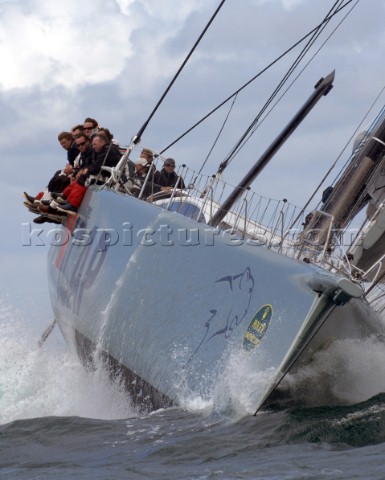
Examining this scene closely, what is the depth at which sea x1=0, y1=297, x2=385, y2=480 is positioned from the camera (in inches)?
221

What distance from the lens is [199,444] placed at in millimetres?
6453

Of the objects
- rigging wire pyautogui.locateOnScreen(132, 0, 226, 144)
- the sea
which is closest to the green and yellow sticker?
the sea

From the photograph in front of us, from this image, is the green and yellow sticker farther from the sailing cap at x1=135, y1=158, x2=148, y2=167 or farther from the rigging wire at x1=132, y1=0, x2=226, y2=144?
the sailing cap at x1=135, y1=158, x2=148, y2=167

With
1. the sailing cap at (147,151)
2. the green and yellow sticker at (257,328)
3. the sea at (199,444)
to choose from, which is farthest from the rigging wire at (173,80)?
the green and yellow sticker at (257,328)

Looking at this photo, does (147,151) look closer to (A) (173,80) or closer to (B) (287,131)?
(A) (173,80)

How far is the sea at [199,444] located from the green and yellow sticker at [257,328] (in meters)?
0.42

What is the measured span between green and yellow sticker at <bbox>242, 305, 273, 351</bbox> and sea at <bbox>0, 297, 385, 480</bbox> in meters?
0.42

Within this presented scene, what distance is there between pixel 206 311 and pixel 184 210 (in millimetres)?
1854

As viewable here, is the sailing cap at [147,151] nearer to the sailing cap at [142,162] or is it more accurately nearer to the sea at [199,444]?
the sailing cap at [142,162]

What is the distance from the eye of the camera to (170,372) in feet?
26.0

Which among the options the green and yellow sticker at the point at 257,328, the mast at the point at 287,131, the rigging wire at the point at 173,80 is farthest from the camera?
the mast at the point at 287,131

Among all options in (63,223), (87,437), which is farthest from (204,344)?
(63,223)

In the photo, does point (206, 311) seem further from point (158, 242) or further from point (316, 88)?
point (316, 88)

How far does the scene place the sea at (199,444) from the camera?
5621 millimetres
